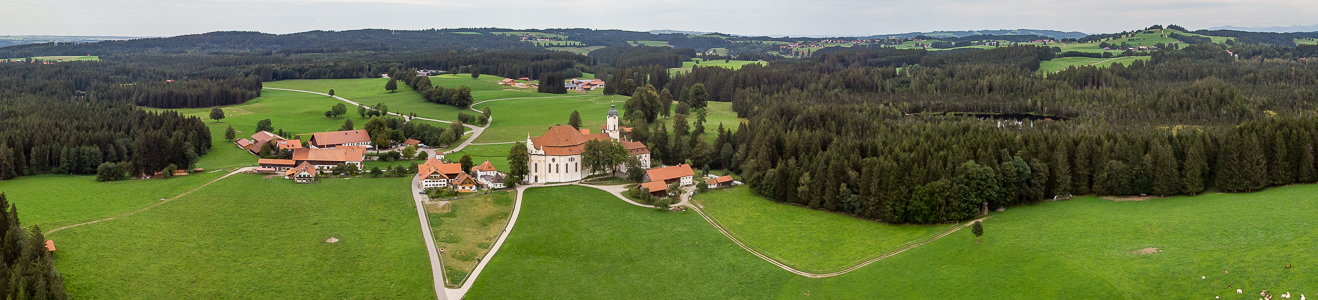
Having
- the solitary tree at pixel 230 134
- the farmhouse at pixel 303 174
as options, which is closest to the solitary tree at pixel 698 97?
the solitary tree at pixel 230 134

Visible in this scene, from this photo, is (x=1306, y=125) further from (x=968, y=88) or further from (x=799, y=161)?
(x=968, y=88)

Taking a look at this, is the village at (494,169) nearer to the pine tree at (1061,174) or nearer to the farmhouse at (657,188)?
the farmhouse at (657,188)

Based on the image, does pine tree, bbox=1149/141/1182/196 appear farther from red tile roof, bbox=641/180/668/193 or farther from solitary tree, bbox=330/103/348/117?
solitary tree, bbox=330/103/348/117

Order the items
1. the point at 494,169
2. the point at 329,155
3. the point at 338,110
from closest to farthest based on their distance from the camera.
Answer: the point at 494,169 < the point at 329,155 < the point at 338,110

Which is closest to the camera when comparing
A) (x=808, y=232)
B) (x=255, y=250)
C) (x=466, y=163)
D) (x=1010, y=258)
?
(x=1010, y=258)

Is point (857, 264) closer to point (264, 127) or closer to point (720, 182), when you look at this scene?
point (720, 182)

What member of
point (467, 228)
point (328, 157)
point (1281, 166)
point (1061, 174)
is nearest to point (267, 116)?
point (328, 157)

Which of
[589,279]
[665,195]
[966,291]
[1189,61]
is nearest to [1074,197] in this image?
[966,291]

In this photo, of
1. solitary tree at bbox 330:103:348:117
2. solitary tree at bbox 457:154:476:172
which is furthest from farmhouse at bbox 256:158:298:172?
solitary tree at bbox 330:103:348:117
